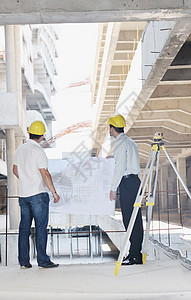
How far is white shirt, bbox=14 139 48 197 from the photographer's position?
5.63 metres

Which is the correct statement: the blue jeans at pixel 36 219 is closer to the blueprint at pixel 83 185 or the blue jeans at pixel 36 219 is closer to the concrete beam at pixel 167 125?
the blueprint at pixel 83 185

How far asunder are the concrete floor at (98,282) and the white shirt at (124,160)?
116cm

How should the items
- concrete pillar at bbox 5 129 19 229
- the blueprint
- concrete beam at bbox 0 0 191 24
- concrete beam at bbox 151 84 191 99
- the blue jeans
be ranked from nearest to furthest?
concrete beam at bbox 0 0 191 24 < the blue jeans < the blueprint < concrete beam at bbox 151 84 191 99 < concrete pillar at bbox 5 129 19 229

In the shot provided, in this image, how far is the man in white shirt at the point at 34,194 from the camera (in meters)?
5.61

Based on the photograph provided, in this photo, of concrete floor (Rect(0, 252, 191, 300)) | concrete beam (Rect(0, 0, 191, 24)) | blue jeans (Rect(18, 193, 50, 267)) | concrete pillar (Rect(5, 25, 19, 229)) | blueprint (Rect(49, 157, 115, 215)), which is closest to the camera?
concrete floor (Rect(0, 252, 191, 300))

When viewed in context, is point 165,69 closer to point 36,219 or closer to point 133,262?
point 133,262

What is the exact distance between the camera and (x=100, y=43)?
21.0m

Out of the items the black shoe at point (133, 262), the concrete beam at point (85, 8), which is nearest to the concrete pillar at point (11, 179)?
the black shoe at point (133, 262)

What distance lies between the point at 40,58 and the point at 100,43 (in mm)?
26193

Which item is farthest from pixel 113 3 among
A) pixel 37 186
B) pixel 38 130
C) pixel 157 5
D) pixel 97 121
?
pixel 97 121

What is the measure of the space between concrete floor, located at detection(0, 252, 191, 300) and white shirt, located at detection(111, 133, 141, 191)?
1.16 metres

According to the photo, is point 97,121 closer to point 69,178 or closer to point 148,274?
point 69,178

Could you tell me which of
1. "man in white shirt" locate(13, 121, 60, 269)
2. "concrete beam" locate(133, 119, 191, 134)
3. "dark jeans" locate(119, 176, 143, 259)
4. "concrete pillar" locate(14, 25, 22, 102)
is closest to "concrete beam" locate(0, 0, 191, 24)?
"man in white shirt" locate(13, 121, 60, 269)

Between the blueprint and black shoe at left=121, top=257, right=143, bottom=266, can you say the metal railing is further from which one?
black shoe at left=121, top=257, right=143, bottom=266
